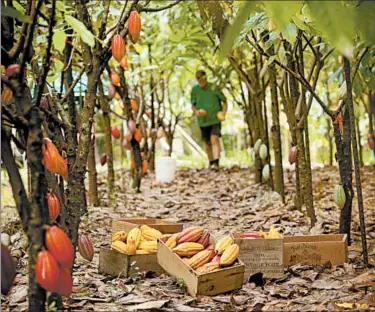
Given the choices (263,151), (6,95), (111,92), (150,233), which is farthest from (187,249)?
(111,92)

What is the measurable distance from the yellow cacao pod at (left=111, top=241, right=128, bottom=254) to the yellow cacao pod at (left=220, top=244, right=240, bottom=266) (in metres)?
0.43

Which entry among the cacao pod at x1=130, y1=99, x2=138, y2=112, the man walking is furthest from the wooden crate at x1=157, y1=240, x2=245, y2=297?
the man walking

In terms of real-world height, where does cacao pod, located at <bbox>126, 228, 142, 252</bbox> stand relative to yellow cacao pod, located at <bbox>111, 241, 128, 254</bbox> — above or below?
above

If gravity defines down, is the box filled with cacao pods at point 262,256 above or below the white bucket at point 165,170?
below

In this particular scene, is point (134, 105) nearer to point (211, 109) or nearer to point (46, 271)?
point (211, 109)

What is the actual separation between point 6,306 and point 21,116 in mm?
723

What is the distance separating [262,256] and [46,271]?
116 cm

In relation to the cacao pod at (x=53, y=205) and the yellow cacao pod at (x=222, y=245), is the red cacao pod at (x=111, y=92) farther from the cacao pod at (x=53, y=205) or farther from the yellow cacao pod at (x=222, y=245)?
the cacao pod at (x=53, y=205)

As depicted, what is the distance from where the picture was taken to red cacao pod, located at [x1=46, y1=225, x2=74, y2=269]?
4.93 feet

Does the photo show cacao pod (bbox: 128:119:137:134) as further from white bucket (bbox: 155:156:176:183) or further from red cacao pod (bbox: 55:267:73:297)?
red cacao pod (bbox: 55:267:73:297)

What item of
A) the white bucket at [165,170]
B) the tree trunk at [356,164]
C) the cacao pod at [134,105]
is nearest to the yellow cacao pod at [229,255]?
the tree trunk at [356,164]

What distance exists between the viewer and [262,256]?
95.4 inches

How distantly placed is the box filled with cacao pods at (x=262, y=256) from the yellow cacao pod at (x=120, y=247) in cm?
44

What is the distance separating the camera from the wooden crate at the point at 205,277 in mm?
2112
